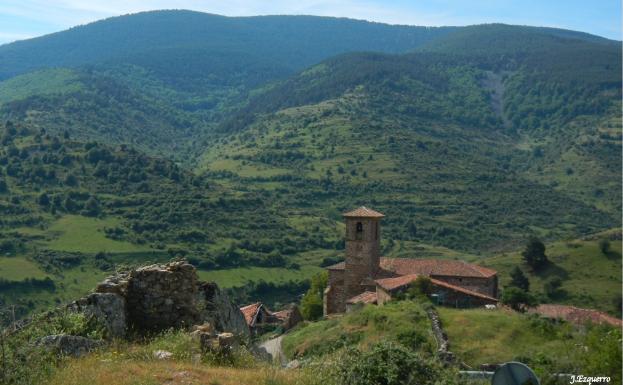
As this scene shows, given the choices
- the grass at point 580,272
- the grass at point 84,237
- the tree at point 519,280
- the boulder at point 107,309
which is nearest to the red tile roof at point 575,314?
the grass at point 580,272

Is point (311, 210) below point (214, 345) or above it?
below

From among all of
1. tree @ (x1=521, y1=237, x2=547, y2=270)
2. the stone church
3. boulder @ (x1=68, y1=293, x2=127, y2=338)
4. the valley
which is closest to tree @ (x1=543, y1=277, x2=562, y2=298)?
the valley

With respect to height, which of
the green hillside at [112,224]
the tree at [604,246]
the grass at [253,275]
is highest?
the tree at [604,246]

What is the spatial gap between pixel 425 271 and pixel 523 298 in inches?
241

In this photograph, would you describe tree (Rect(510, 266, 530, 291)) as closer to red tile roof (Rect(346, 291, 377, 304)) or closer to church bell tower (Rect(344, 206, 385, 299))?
church bell tower (Rect(344, 206, 385, 299))

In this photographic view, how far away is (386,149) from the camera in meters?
164

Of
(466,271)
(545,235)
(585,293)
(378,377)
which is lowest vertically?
(545,235)

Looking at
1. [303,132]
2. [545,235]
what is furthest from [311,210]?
[303,132]

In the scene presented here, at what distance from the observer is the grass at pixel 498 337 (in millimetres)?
30438

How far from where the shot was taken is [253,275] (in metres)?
89.4

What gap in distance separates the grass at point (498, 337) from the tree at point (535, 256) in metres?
34.0

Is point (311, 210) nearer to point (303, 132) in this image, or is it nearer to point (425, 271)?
point (303, 132)

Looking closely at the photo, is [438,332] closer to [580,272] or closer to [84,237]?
[580,272]

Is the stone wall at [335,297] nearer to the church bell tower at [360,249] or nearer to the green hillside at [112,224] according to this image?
the church bell tower at [360,249]
